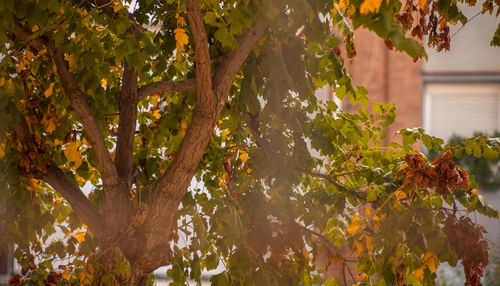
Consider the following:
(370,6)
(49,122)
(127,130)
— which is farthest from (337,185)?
(370,6)

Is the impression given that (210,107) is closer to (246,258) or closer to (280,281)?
(246,258)

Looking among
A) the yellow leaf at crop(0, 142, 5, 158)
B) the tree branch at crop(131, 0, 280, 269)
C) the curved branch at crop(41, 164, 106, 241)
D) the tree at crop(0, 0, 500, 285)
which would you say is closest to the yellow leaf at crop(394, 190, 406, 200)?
the tree at crop(0, 0, 500, 285)

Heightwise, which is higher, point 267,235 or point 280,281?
point 267,235

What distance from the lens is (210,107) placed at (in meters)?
2.42

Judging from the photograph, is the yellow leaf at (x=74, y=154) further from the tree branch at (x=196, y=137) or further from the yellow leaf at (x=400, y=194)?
the yellow leaf at (x=400, y=194)

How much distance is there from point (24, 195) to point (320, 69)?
4.80ft

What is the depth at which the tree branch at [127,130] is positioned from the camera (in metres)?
2.76

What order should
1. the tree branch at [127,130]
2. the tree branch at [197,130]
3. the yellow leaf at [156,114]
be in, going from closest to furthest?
the tree branch at [197,130]
the tree branch at [127,130]
the yellow leaf at [156,114]

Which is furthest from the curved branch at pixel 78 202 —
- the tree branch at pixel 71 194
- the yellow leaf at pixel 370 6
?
the yellow leaf at pixel 370 6

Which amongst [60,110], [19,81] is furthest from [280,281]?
[19,81]

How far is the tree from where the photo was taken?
2.44 metres

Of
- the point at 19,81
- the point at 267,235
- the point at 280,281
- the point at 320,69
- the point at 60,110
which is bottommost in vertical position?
the point at 280,281

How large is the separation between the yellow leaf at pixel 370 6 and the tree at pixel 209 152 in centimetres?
80

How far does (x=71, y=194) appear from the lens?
2.67 m
